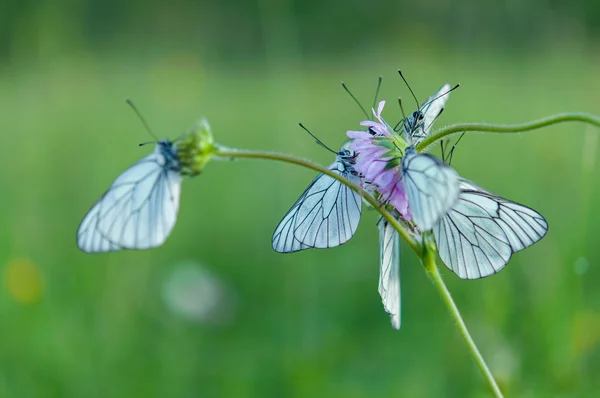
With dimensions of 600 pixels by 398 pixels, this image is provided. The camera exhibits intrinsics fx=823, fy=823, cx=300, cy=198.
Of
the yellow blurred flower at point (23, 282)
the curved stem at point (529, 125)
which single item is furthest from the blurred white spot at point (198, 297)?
the curved stem at point (529, 125)

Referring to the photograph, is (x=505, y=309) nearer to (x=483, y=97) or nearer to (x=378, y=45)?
(x=483, y=97)

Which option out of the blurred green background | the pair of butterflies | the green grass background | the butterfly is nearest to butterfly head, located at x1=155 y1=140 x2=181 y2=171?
the butterfly

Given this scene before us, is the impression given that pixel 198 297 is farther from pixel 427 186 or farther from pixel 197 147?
pixel 427 186

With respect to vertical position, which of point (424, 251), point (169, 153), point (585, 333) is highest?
point (169, 153)

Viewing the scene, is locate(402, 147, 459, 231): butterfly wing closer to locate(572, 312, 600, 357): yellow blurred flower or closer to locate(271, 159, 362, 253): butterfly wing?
locate(271, 159, 362, 253): butterfly wing

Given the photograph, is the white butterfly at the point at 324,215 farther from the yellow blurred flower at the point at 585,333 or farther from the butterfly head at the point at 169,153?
the yellow blurred flower at the point at 585,333

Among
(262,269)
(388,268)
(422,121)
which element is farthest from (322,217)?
(262,269)

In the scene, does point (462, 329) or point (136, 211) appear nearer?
point (462, 329)
